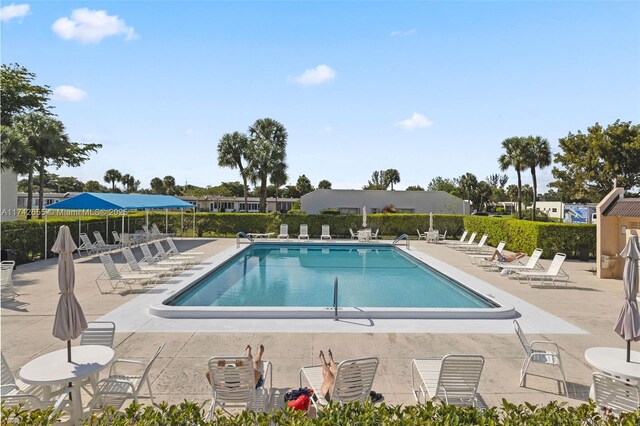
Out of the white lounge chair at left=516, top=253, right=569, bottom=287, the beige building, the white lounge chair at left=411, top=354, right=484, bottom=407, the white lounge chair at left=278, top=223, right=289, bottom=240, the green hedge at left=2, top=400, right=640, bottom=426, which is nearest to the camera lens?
the green hedge at left=2, top=400, right=640, bottom=426

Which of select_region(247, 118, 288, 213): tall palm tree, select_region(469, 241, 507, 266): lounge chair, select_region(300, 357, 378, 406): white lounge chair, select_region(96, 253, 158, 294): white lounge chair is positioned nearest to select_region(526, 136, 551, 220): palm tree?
select_region(247, 118, 288, 213): tall palm tree

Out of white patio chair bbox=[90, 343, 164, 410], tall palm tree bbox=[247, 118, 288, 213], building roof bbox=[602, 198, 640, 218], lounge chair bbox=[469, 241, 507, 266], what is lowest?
white patio chair bbox=[90, 343, 164, 410]

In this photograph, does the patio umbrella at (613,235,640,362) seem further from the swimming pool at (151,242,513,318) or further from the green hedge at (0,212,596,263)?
the green hedge at (0,212,596,263)

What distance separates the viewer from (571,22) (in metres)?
9.90

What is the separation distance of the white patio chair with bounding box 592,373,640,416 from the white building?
112ft

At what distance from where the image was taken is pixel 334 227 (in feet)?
92.5

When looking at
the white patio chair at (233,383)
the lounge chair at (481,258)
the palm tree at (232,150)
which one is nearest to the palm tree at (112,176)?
A: the palm tree at (232,150)

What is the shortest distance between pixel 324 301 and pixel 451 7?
8415 millimetres

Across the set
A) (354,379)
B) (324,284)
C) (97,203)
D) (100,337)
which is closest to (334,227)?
(324,284)

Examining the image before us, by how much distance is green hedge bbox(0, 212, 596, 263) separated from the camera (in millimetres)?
16531

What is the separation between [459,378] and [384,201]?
113 ft

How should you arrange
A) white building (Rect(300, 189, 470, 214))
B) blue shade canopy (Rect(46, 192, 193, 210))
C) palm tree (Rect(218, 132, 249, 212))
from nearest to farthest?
blue shade canopy (Rect(46, 192, 193, 210)) → palm tree (Rect(218, 132, 249, 212)) → white building (Rect(300, 189, 470, 214))

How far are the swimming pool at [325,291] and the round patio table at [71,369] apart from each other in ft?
13.2

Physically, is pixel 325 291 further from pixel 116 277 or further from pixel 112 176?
pixel 112 176
